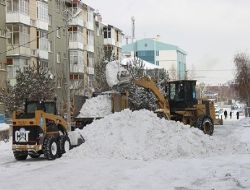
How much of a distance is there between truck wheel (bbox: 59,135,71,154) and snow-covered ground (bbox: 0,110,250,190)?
618 mm

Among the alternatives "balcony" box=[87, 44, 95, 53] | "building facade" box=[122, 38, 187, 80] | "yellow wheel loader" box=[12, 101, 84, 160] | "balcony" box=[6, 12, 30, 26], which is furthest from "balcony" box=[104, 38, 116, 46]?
"yellow wheel loader" box=[12, 101, 84, 160]

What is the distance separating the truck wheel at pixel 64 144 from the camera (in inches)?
850

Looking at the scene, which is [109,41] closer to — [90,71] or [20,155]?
[90,71]

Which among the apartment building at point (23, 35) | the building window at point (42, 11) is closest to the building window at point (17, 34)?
the apartment building at point (23, 35)

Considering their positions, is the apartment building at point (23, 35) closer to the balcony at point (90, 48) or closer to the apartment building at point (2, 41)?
the apartment building at point (2, 41)

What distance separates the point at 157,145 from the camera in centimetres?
2097

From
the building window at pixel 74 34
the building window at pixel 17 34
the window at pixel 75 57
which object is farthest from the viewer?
the building window at pixel 74 34

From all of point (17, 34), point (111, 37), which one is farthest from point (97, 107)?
point (111, 37)

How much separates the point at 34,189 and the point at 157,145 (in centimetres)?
780

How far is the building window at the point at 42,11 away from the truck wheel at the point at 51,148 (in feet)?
119

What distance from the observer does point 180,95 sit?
Result: 3234 cm

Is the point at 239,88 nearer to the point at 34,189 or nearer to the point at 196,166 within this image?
the point at 196,166

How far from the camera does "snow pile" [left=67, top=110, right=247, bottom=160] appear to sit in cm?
2056

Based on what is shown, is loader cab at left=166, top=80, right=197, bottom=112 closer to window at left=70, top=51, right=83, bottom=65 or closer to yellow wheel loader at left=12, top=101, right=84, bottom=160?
yellow wheel loader at left=12, top=101, right=84, bottom=160
